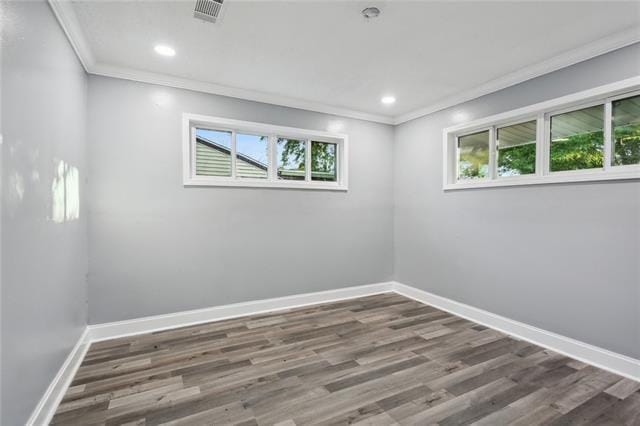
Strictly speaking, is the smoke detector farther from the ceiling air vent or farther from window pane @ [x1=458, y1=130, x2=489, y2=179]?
window pane @ [x1=458, y1=130, x2=489, y2=179]

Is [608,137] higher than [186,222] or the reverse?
higher

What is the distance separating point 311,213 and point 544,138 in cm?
267

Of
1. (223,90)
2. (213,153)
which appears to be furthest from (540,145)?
(213,153)

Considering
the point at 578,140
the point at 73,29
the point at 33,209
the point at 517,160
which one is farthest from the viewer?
the point at 517,160

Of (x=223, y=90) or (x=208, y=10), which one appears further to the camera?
(x=223, y=90)

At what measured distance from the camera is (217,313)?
357 cm

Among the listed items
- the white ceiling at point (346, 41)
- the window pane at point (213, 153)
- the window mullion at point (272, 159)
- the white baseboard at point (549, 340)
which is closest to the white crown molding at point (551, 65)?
the white ceiling at point (346, 41)

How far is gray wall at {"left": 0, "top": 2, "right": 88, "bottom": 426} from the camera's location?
1471mm

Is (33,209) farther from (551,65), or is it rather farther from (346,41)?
(551,65)

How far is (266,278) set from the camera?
Result: 3869 mm

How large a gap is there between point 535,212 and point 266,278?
300 cm

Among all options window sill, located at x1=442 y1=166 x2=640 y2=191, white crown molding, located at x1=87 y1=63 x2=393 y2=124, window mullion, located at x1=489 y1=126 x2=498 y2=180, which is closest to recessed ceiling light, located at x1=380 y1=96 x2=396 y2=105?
white crown molding, located at x1=87 y1=63 x2=393 y2=124

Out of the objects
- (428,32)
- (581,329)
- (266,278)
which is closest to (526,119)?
(428,32)

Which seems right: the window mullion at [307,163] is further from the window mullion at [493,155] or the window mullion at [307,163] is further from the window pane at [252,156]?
the window mullion at [493,155]
